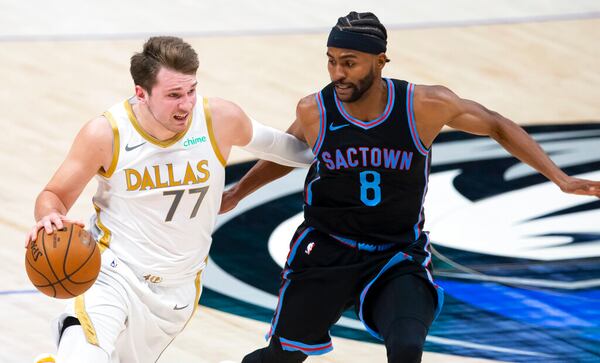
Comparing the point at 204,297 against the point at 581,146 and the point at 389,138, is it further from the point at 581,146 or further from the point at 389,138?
the point at 581,146

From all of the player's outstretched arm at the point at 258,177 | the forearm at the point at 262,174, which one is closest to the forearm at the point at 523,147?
the player's outstretched arm at the point at 258,177

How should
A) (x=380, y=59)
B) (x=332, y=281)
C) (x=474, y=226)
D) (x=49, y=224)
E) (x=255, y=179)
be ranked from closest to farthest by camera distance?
(x=49, y=224), (x=380, y=59), (x=332, y=281), (x=255, y=179), (x=474, y=226)

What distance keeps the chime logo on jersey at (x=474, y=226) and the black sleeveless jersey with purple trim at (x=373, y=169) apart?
1678 mm

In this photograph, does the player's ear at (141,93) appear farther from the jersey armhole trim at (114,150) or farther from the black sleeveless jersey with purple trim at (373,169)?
the black sleeveless jersey with purple trim at (373,169)

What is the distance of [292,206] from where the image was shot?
952cm

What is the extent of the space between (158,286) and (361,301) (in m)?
0.97

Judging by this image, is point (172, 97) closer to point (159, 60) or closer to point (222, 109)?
point (159, 60)

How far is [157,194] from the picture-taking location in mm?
5859

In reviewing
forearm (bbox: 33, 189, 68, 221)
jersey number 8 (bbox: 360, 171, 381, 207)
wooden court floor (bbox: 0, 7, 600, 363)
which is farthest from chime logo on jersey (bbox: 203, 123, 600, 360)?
forearm (bbox: 33, 189, 68, 221)

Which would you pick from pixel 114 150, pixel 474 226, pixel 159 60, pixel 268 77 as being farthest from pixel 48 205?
pixel 268 77

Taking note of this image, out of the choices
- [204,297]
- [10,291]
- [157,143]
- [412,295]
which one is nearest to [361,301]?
[412,295]

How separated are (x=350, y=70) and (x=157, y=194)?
1.07m

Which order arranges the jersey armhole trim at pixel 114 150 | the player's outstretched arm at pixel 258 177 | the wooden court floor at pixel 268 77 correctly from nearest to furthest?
the jersey armhole trim at pixel 114 150 < the player's outstretched arm at pixel 258 177 < the wooden court floor at pixel 268 77

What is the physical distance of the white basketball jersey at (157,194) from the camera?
19.1 ft
